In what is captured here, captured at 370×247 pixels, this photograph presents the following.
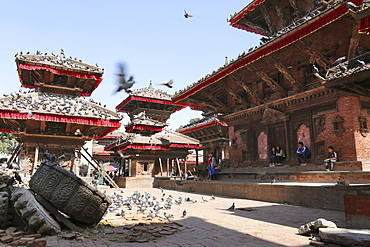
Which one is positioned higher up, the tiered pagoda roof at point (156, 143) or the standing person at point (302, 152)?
the tiered pagoda roof at point (156, 143)

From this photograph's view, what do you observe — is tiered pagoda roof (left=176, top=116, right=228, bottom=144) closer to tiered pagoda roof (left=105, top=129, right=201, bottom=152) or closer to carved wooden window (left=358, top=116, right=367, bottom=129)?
tiered pagoda roof (left=105, top=129, right=201, bottom=152)

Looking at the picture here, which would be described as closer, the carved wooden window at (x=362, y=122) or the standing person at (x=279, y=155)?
the carved wooden window at (x=362, y=122)

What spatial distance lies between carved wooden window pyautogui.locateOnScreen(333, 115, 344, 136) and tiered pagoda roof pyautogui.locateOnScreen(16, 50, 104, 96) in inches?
572

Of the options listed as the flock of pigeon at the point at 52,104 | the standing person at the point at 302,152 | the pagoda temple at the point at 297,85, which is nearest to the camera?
the pagoda temple at the point at 297,85

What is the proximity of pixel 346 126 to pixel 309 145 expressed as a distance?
79.9 inches

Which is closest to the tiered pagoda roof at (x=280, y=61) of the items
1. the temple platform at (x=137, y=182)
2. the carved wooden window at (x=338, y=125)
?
the carved wooden window at (x=338, y=125)

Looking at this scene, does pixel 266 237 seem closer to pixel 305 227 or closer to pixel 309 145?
pixel 305 227

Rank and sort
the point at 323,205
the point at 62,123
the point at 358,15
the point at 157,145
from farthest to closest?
1. the point at 157,145
2. the point at 62,123
3. the point at 323,205
4. the point at 358,15

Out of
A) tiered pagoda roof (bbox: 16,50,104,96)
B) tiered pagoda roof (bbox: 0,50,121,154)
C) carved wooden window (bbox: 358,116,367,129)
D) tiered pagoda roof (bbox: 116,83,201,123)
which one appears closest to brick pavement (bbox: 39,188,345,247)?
carved wooden window (bbox: 358,116,367,129)

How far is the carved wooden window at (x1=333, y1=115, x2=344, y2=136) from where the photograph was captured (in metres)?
10.3

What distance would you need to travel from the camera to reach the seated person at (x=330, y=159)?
10.1 meters

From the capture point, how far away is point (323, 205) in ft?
23.6

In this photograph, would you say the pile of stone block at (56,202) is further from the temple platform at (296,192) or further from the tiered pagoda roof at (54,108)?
the tiered pagoda roof at (54,108)

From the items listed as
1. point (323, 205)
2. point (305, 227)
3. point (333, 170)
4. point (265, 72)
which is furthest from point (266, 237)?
point (265, 72)
